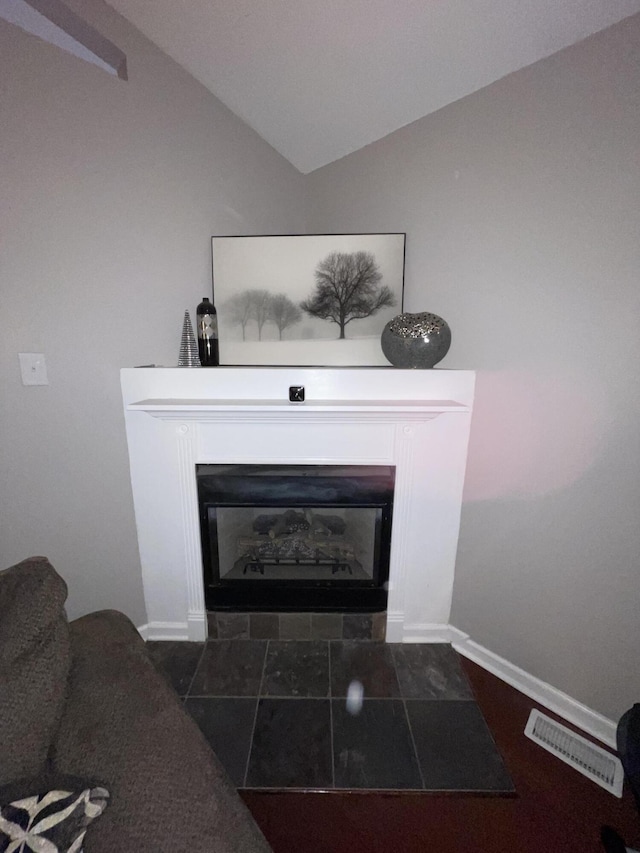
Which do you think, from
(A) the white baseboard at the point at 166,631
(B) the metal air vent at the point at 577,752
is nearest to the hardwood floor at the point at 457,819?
(B) the metal air vent at the point at 577,752

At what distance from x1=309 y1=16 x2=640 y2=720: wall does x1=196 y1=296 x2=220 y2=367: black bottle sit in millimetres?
971

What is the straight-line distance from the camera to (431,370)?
1.58 metres

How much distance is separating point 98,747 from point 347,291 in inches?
70.7

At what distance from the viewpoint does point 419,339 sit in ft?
5.04

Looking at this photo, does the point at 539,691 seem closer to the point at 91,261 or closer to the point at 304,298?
the point at 304,298

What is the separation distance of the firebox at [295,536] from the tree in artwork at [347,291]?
2.50 feet

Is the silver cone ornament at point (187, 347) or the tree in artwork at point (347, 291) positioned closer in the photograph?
the silver cone ornament at point (187, 347)

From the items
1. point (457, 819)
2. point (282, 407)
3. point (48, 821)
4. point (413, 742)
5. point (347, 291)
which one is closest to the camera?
point (48, 821)

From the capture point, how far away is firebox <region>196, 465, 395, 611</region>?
5.58ft

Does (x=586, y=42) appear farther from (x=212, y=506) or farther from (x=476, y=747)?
(x=476, y=747)

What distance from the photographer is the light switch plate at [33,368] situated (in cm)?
138

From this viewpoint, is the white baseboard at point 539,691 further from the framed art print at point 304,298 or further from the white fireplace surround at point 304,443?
the framed art print at point 304,298

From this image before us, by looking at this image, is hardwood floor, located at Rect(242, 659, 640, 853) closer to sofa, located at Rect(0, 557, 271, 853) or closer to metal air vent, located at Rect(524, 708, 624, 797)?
metal air vent, located at Rect(524, 708, 624, 797)

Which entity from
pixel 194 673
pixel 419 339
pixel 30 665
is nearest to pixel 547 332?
pixel 419 339
